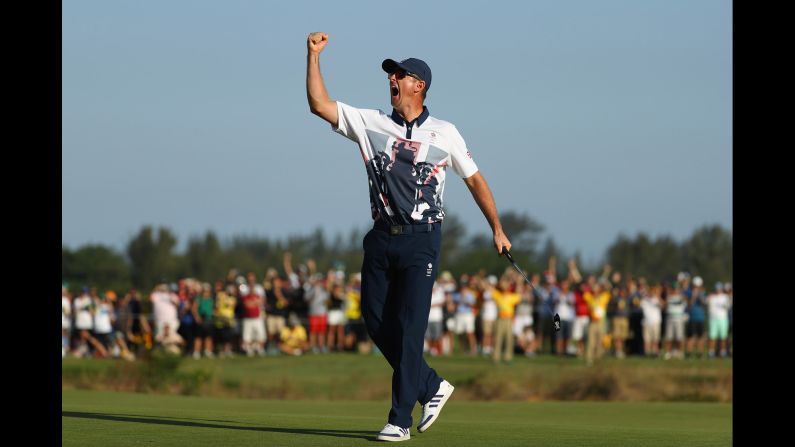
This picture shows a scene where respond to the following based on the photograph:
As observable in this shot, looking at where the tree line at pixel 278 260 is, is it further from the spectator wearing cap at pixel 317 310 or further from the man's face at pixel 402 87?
the man's face at pixel 402 87

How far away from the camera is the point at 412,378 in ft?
29.7

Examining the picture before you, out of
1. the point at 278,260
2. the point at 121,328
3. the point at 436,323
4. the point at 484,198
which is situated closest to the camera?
the point at 484,198

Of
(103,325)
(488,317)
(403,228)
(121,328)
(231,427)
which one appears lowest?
(121,328)

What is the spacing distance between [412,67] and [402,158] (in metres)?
0.67

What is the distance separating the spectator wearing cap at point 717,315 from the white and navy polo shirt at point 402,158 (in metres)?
22.1

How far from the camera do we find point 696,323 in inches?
1202

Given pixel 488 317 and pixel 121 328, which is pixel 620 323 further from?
pixel 121 328

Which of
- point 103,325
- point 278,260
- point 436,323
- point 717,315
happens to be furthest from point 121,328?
point 278,260

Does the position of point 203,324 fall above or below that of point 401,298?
below

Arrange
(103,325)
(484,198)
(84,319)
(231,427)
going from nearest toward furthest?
(484,198)
(231,427)
(103,325)
(84,319)

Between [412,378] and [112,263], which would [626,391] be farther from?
[112,263]

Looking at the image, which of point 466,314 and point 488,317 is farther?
point 466,314
